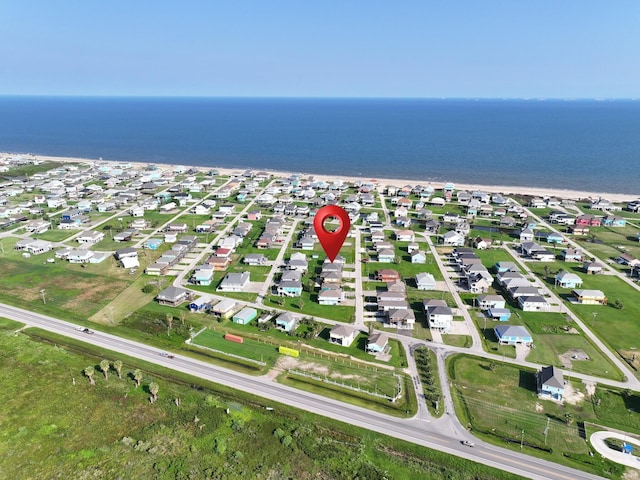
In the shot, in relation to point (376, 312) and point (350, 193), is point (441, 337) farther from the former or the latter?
point (350, 193)

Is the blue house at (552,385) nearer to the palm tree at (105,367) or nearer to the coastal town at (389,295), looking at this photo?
the coastal town at (389,295)

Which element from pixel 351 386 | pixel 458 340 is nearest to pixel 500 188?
pixel 458 340

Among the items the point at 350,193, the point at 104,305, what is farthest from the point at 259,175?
the point at 104,305

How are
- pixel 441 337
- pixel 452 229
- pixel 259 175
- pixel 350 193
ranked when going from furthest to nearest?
pixel 259 175
pixel 350 193
pixel 452 229
pixel 441 337

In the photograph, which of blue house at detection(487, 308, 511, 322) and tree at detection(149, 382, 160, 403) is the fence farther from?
blue house at detection(487, 308, 511, 322)

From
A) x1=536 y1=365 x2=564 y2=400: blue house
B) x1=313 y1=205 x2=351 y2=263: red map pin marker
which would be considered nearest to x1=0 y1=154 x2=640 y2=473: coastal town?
x1=536 y1=365 x2=564 y2=400: blue house

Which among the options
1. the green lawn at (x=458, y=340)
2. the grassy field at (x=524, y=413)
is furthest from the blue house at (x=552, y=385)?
the green lawn at (x=458, y=340)

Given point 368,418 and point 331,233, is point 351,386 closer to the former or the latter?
point 368,418

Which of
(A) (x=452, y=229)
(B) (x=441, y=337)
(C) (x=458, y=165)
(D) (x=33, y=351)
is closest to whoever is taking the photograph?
(D) (x=33, y=351)
